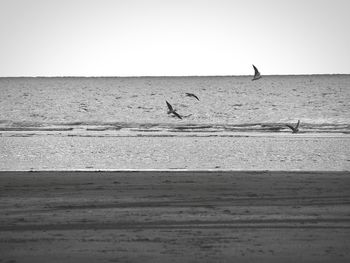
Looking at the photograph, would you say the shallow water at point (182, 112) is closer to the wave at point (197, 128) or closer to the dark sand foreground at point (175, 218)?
the wave at point (197, 128)

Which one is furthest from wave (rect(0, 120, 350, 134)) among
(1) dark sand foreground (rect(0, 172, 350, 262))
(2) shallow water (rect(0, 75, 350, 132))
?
(1) dark sand foreground (rect(0, 172, 350, 262))

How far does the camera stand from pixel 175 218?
10.3 m

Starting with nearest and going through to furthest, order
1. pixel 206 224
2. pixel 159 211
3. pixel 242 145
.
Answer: pixel 206 224, pixel 159 211, pixel 242 145

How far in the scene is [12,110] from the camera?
65875 mm

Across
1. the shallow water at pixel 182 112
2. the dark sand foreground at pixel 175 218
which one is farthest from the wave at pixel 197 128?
the dark sand foreground at pixel 175 218

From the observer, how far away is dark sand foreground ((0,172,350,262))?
8.18 m

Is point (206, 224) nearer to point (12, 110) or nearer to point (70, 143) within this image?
point (70, 143)

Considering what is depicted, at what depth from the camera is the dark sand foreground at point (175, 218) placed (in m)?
8.18

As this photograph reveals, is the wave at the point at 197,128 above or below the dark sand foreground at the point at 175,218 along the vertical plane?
above

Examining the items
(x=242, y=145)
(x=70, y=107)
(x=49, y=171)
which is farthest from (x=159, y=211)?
(x=70, y=107)

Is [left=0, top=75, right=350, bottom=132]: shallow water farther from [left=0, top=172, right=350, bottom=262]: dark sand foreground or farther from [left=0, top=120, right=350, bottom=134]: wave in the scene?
[left=0, top=172, right=350, bottom=262]: dark sand foreground

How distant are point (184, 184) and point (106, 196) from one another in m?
2.19

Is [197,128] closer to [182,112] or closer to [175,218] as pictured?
[182,112]

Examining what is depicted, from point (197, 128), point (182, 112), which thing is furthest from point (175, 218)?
point (182, 112)
